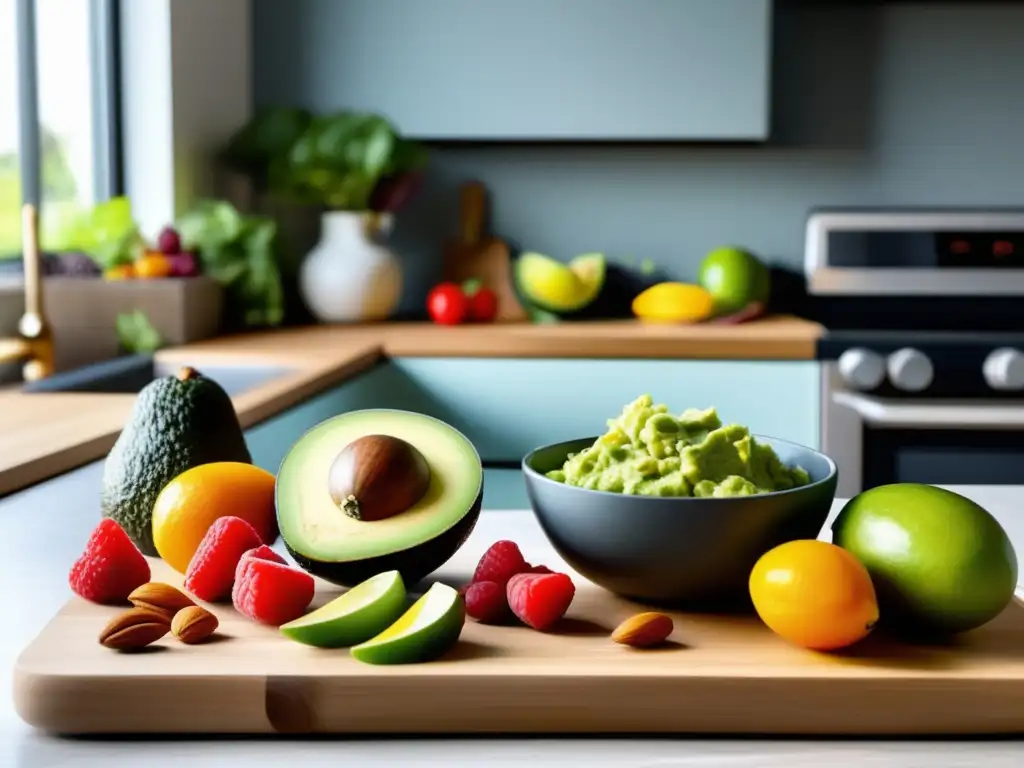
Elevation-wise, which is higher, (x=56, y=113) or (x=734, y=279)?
(x=56, y=113)

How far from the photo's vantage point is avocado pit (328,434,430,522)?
2.64 ft

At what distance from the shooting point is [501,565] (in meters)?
0.81

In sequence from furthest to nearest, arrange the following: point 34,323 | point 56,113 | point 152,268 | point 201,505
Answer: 1. point 56,113
2. point 152,268
3. point 34,323
4. point 201,505

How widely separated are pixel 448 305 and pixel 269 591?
2.07 m

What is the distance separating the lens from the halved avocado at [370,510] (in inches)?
31.6

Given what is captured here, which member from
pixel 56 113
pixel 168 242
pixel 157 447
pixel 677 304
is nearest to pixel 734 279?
pixel 677 304

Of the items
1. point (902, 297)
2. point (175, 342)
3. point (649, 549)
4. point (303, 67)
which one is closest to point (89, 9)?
point (303, 67)

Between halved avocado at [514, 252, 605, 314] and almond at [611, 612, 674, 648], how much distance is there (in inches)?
85.5

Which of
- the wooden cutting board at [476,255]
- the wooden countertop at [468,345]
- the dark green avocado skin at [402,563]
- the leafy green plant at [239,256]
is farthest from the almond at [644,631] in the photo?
the wooden cutting board at [476,255]

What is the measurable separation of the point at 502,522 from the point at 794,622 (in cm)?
45

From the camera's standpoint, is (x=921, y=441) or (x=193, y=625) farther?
(x=921, y=441)

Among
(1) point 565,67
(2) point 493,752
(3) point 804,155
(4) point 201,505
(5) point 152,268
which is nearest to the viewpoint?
(2) point 493,752

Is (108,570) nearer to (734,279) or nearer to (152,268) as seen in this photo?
(152,268)

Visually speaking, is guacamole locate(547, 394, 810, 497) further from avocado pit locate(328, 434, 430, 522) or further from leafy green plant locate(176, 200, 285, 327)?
leafy green plant locate(176, 200, 285, 327)
